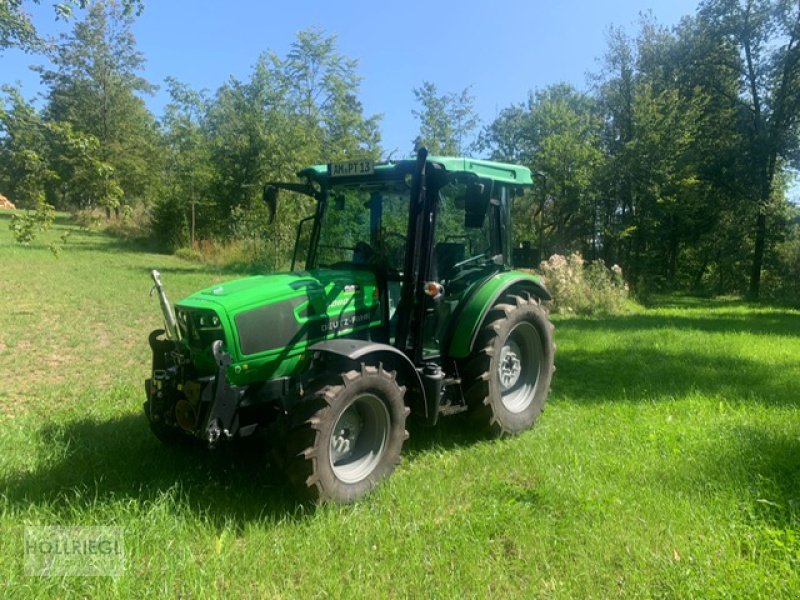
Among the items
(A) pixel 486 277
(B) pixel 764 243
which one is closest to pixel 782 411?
(A) pixel 486 277

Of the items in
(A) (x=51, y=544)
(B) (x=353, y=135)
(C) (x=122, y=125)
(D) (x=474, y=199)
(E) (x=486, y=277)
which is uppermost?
(C) (x=122, y=125)

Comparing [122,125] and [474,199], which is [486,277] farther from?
[122,125]

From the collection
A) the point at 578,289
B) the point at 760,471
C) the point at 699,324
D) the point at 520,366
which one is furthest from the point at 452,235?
the point at 578,289

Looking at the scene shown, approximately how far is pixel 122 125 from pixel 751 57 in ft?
117

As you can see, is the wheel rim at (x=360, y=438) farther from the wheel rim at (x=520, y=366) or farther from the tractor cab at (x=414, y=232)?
the wheel rim at (x=520, y=366)

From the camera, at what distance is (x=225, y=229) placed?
21.4 metres

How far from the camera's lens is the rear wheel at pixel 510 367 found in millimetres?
4508

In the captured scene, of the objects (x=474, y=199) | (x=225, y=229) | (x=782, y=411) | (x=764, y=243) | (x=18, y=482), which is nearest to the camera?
(x=18, y=482)

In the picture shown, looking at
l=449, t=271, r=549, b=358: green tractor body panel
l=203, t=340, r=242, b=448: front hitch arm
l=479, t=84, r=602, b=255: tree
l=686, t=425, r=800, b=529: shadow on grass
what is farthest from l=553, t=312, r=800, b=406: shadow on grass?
l=479, t=84, r=602, b=255: tree

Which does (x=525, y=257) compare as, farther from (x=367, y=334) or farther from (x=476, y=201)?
(x=367, y=334)

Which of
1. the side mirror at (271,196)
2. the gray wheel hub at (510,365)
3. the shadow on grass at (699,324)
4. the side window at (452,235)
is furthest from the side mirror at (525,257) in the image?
the shadow on grass at (699,324)

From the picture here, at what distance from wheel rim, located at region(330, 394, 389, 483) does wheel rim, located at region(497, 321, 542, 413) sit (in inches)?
60.8

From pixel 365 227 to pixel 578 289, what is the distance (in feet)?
35.2

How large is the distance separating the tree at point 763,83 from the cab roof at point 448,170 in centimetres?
2144
